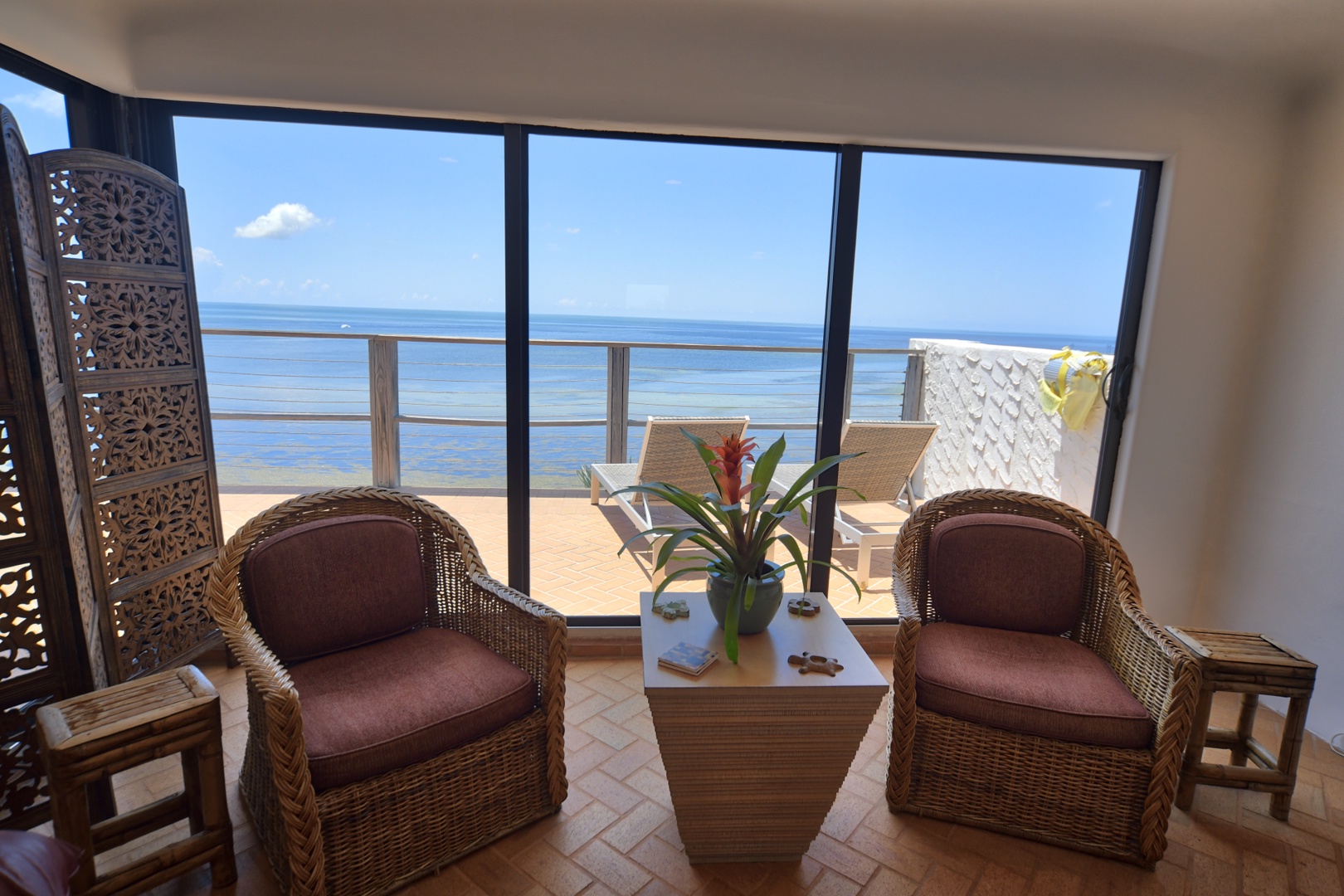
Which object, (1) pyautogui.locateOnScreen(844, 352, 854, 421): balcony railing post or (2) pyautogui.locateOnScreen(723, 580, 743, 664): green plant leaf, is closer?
(2) pyautogui.locateOnScreen(723, 580, 743, 664): green plant leaf

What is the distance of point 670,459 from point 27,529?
7.03 ft

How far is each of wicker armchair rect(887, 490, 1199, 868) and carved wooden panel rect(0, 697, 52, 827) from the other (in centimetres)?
216

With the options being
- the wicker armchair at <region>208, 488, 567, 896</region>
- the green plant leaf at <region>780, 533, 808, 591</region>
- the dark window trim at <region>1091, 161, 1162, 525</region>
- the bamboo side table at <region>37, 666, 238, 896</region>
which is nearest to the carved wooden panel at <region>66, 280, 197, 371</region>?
the wicker armchair at <region>208, 488, 567, 896</region>

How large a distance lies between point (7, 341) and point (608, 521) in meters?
2.63

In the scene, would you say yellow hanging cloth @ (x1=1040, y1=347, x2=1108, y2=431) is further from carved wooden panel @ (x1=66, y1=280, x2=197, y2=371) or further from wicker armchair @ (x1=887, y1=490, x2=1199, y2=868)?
carved wooden panel @ (x1=66, y1=280, x2=197, y2=371)

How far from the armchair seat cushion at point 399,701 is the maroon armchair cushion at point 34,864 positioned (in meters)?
0.41

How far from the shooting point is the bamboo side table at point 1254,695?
1947 millimetres

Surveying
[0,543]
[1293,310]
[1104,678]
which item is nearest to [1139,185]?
[1293,310]

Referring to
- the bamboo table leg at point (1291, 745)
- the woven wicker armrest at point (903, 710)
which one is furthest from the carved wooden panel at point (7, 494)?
the bamboo table leg at point (1291, 745)

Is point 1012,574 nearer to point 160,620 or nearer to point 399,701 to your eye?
point 399,701

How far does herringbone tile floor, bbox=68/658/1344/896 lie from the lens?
173cm

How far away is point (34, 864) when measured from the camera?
1.08m

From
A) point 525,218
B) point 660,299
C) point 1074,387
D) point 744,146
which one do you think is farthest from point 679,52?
point 1074,387

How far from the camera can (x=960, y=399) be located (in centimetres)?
328
